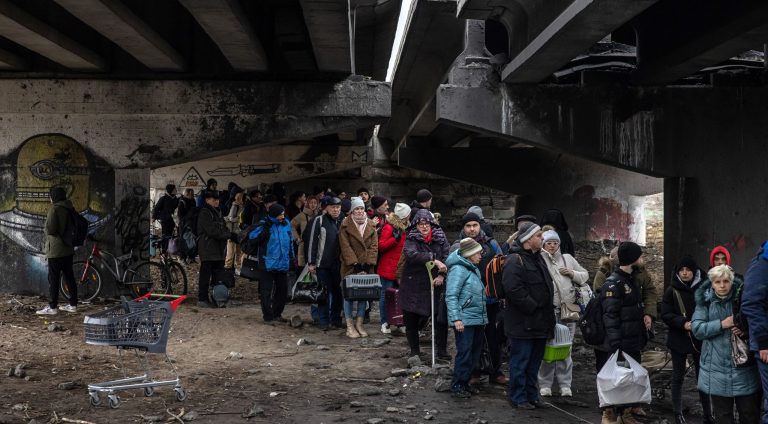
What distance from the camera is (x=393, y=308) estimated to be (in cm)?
1088

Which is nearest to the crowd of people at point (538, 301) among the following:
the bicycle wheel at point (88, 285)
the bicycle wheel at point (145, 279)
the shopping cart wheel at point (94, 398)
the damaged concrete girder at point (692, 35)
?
the damaged concrete girder at point (692, 35)

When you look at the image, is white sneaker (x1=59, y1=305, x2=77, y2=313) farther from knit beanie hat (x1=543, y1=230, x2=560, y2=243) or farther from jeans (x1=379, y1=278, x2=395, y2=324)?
knit beanie hat (x1=543, y1=230, x2=560, y2=243)

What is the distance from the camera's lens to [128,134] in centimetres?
1388

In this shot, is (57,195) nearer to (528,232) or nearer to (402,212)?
(402,212)

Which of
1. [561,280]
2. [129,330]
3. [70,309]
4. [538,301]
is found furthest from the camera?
[70,309]

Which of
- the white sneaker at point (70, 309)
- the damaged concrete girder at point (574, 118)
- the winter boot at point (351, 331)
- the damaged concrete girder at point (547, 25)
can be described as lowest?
the winter boot at point (351, 331)

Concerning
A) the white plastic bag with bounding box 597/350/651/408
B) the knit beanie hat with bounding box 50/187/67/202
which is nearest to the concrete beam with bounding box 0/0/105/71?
the knit beanie hat with bounding box 50/187/67/202

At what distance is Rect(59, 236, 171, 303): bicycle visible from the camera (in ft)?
43.6

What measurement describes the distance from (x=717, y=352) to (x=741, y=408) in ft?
1.38

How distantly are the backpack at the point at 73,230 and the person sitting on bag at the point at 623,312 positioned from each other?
7.87m

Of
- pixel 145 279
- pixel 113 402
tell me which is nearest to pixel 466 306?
pixel 113 402

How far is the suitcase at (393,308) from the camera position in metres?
10.5

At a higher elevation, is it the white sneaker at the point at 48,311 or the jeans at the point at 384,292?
the jeans at the point at 384,292

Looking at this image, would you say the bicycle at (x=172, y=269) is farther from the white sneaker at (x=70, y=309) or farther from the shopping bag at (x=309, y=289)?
the shopping bag at (x=309, y=289)
